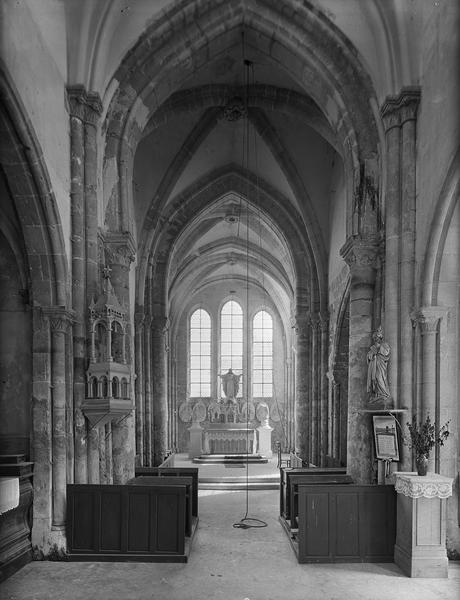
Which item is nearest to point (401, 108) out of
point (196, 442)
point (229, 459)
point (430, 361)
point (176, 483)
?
point (430, 361)

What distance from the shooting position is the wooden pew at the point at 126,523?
30.3 ft

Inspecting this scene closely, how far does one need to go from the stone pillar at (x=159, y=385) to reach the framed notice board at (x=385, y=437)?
11337 mm

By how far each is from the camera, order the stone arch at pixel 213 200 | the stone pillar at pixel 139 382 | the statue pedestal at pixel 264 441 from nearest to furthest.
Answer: the stone pillar at pixel 139 382 < the stone arch at pixel 213 200 < the statue pedestal at pixel 264 441

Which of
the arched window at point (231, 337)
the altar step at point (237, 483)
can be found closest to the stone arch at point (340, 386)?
the altar step at point (237, 483)

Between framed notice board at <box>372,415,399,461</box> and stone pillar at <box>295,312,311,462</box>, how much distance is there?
977 cm

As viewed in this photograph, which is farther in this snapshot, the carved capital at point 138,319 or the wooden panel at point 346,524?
the carved capital at point 138,319

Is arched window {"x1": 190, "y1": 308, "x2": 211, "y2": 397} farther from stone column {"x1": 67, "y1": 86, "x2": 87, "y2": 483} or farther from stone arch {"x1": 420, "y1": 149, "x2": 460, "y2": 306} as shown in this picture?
stone arch {"x1": 420, "y1": 149, "x2": 460, "y2": 306}

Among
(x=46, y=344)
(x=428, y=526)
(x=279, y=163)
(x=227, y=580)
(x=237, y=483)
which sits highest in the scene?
(x=279, y=163)

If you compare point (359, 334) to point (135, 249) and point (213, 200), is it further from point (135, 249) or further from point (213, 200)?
point (213, 200)

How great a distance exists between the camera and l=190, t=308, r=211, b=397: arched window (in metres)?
33.3

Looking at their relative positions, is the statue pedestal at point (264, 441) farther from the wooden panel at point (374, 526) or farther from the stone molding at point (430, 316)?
the stone molding at point (430, 316)

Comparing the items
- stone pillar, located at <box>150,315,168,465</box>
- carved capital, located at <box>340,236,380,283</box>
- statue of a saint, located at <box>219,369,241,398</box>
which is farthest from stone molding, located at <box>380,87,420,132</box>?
statue of a saint, located at <box>219,369,241,398</box>

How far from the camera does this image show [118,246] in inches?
459

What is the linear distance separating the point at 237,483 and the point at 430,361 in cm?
984
